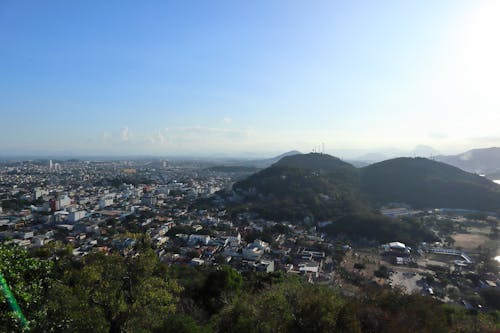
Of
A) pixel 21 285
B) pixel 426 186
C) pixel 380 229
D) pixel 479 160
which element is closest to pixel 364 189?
pixel 426 186

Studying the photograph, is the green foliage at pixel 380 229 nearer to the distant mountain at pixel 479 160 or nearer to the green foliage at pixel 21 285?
the green foliage at pixel 21 285

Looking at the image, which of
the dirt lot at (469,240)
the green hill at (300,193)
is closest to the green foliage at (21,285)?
the dirt lot at (469,240)

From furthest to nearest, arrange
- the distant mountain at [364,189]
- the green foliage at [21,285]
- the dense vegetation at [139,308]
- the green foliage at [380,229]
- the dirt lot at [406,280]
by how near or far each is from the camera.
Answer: the distant mountain at [364,189] < the green foliage at [380,229] < the dirt lot at [406,280] < the dense vegetation at [139,308] < the green foliage at [21,285]

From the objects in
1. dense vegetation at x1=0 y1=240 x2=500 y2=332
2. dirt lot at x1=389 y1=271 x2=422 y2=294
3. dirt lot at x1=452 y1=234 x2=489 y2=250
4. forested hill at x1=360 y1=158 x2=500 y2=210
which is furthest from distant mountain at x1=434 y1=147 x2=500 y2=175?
dense vegetation at x1=0 y1=240 x2=500 y2=332

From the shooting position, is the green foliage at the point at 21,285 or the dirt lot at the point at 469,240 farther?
the dirt lot at the point at 469,240

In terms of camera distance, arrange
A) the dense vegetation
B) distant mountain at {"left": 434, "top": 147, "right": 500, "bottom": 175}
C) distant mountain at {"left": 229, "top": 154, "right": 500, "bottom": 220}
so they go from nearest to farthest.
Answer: the dense vegetation < distant mountain at {"left": 229, "top": 154, "right": 500, "bottom": 220} < distant mountain at {"left": 434, "top": 147, "right": 500, "bottom": 175}

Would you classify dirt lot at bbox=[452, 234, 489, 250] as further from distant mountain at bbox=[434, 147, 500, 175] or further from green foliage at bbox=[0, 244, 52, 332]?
distant mountain at bbox=[434, 147, 500, 175]

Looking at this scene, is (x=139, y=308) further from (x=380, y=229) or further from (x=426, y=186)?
(x=426, y=186)
